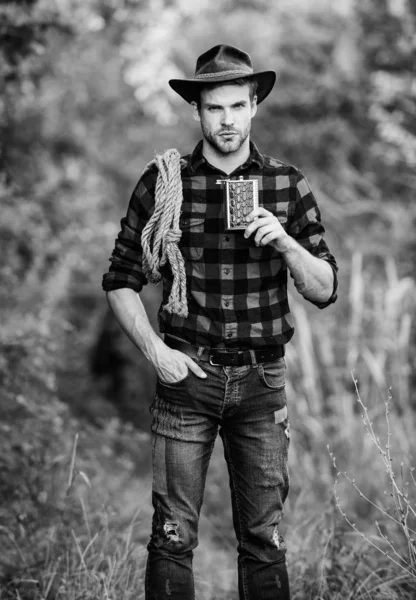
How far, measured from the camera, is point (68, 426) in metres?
5.00

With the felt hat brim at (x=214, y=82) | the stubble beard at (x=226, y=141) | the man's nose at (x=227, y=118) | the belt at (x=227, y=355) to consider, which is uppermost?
the felt hat brim at (x=214, y=82)

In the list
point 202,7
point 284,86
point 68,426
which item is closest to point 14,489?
point 68,426

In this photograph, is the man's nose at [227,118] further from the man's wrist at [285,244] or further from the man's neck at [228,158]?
the man's wrist at [285,244]

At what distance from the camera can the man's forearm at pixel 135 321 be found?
7.99ft

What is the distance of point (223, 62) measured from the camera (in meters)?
2.45

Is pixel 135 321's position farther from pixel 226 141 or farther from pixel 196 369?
pixel 226 141

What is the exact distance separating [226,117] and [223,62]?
8.2 inches

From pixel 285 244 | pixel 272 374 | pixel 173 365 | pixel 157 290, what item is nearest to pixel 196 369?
pixel 173 365

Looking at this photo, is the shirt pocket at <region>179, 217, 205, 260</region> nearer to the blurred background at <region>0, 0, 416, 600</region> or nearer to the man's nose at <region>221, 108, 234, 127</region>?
the man's nose at <region>221, 108, 234, 127</region>

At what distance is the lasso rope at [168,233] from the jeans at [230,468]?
0.24 m

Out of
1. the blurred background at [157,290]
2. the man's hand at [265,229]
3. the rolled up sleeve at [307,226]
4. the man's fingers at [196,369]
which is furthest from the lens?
the blurred background at [157,290]

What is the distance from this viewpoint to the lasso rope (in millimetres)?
2414

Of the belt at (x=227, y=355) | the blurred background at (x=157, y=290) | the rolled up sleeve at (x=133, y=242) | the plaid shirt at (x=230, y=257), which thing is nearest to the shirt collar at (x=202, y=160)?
the plaid shirt at (x=230, y=257)

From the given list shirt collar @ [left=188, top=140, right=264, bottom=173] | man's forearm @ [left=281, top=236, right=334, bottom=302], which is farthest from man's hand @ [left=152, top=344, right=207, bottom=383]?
shirt collar @ [left=188, top=140, right=264, bottom=173]
